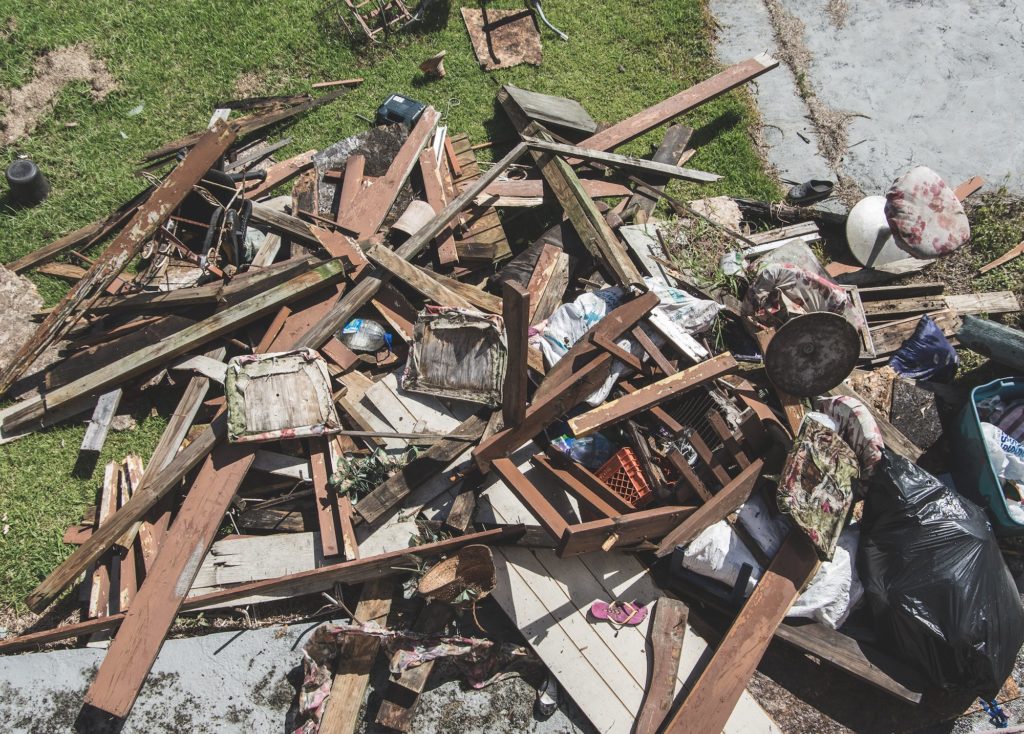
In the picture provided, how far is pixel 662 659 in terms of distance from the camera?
14.2 ft

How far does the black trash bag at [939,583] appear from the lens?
4.16m

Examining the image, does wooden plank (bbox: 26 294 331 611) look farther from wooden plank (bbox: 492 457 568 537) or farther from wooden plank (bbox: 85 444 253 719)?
wooden plank (bbox: 492 457 568 537)

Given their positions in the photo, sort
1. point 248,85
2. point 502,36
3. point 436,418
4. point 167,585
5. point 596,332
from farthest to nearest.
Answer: point 502,36
point 248,85
point 436,418
point 596,332
point 167,585

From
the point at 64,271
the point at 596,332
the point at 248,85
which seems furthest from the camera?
the point at 248,85

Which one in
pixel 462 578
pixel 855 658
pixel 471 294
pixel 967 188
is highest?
pixel 471 294

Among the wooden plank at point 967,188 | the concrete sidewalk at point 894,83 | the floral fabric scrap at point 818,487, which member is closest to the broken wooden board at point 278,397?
the floral fabric scrap at point 818,487

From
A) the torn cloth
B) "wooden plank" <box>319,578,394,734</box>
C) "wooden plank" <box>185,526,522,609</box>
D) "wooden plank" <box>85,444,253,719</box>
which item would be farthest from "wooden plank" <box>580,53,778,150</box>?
"wooden plank" <box>319,578,394,734</box>

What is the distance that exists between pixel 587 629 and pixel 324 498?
1.97 meters

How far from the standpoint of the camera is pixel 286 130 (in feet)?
22.7

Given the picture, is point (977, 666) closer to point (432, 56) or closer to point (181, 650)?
point (181, 650)

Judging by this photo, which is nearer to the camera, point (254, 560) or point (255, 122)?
point (254, 560)

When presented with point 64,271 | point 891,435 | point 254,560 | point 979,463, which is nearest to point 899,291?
point 891,435

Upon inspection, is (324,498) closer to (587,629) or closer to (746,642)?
(587,629)

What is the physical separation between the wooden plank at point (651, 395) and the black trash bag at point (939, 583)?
1.25 meters
